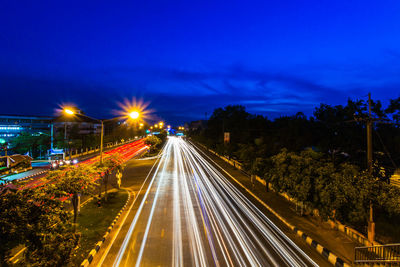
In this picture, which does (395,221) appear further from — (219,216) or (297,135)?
(297,135)

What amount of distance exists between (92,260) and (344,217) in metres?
11.1

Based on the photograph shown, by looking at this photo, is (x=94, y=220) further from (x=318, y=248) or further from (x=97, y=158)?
(x=97, y=158)

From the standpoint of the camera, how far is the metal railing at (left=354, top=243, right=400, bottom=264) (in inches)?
346

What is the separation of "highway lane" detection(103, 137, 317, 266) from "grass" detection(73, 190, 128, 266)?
105 centimetres

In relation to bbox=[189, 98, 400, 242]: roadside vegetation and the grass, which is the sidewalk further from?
the grass

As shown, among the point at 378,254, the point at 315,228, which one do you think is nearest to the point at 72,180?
the point at 315,228

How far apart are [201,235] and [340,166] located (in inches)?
404

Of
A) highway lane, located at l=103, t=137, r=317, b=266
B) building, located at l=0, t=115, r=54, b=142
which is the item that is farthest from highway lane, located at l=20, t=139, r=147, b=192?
building, located at l=0, t=115, r=54, b=142

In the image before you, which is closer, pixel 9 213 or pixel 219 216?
pixel 9 213

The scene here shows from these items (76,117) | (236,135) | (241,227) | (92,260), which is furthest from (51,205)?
(76,117)

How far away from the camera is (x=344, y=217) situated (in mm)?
10641

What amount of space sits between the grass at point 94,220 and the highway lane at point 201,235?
1.05 metres

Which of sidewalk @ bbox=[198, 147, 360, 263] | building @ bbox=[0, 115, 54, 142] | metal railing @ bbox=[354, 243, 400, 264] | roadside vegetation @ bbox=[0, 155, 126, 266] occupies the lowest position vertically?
sidewalk @ bbox=[198, 147, 360, 263]

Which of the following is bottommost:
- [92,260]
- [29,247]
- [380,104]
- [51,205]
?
[92,260]
